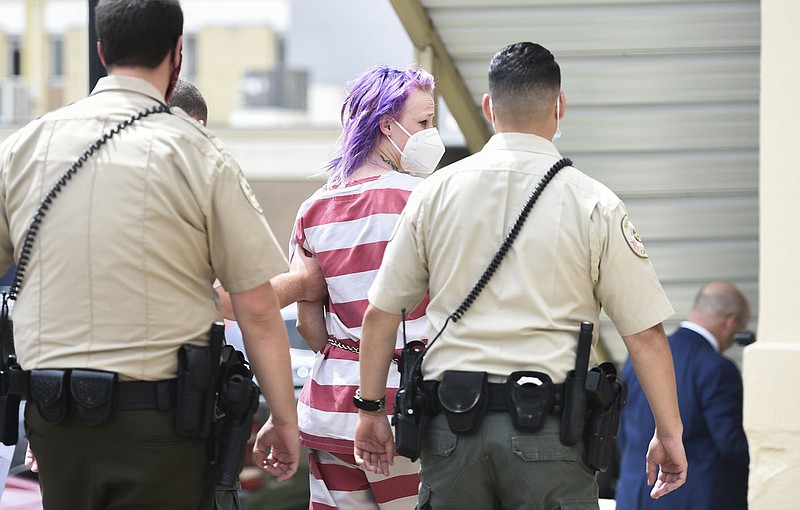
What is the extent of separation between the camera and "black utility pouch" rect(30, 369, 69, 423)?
277cm

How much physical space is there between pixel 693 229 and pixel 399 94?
4089 millimetres

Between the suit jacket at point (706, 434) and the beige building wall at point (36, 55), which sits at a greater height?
the beige building wall at point (36, 55)

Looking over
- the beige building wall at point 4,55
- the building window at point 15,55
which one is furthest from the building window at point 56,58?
the beige building wall at point 4,55

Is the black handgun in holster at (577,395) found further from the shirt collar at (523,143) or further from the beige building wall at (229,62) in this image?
the beige building wall at (229,62)

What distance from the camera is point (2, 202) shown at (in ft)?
9.64

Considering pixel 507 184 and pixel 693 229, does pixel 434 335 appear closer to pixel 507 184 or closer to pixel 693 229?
pixel 507 184

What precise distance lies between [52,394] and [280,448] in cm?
64

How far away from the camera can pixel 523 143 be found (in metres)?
3.27

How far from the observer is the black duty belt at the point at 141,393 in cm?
279

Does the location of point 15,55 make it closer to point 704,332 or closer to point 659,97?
point 659,97

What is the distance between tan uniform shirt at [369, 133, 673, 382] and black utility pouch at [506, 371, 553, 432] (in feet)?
0.21

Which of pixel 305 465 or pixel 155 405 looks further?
pixel 305 465

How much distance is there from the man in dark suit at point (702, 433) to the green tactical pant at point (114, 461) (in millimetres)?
3618

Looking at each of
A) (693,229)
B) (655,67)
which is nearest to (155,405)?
(655,67)
